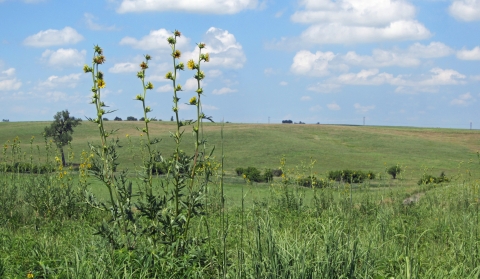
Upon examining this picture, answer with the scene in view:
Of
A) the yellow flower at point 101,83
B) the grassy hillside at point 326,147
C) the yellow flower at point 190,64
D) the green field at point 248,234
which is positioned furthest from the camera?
the grassy hillside at point 326,147

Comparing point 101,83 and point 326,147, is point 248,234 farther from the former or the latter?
point 326,147

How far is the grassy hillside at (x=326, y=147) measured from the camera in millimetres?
39125

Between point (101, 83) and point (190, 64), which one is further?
point (190, 64)

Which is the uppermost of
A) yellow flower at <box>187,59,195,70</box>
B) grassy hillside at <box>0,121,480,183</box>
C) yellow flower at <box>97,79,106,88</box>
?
yellow flower at <box>187,59,195,70</box>

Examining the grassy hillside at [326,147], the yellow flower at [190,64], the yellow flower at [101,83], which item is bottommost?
the grassy hillside at [326,147]

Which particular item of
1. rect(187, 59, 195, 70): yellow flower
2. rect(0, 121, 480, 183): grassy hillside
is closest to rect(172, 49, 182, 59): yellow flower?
rect(187, 59, 195, 70): yellow flower

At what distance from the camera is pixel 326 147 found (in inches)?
1924

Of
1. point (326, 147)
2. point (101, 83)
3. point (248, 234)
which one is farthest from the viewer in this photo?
point (326, 147)

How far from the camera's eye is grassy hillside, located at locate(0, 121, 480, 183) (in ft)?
128

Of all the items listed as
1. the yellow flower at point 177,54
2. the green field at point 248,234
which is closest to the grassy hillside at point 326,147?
the green field at point 248,234

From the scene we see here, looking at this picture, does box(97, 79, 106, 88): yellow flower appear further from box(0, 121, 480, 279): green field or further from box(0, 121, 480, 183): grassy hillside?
box(0, 121, 480, 183): grassy hillside

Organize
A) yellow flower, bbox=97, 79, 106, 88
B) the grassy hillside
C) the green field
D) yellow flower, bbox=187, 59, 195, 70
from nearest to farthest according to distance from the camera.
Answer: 1. the green field
2. yellow flower, bbox=97, 79, 106, 88
3. yellow flower, bbox=187, 59, 195, 70
4. the grassy hillside

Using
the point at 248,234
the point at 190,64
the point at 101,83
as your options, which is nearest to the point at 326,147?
the point at 248,234

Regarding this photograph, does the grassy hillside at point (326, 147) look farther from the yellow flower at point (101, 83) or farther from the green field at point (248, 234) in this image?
the yellow flower at point (101, 83)
